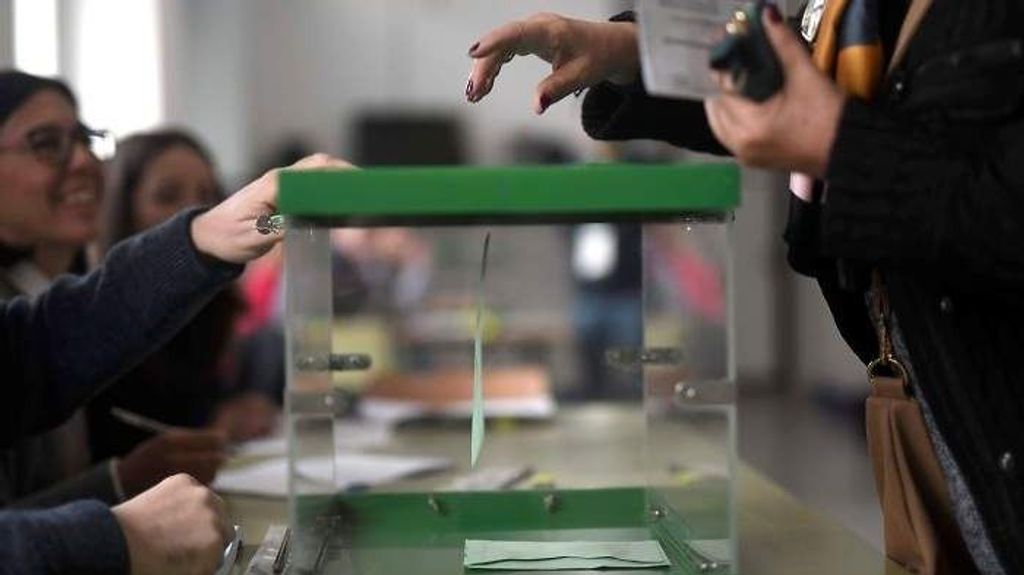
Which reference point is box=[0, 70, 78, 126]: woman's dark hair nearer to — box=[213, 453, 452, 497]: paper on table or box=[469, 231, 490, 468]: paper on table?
box=[213, 453, 452, 497]: paper on table

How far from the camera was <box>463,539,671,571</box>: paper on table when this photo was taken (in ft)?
2.92

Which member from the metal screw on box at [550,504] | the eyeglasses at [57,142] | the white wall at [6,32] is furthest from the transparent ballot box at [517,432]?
the white wall at [6,32]

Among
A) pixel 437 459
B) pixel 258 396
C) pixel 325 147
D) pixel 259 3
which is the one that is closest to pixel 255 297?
pixel 258 396

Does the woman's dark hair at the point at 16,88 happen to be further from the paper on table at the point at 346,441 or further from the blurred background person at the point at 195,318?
the paper on table at the point at 346,441

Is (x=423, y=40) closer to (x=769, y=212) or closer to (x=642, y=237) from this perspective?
(x=769, y=212)

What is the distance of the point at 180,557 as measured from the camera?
812 mm

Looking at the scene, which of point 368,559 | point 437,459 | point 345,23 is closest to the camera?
point 368,559

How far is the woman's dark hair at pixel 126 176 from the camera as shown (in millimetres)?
1962

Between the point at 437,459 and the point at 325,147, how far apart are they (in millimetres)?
5089

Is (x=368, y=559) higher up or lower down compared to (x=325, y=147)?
lower down

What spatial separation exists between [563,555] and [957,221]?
1.31ft

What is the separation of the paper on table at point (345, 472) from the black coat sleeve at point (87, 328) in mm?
224

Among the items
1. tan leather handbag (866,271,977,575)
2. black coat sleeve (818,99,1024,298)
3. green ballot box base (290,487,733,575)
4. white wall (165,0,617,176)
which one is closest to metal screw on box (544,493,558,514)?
green ballot box base (290,487,733,575)

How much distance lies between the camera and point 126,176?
1.99 metres
